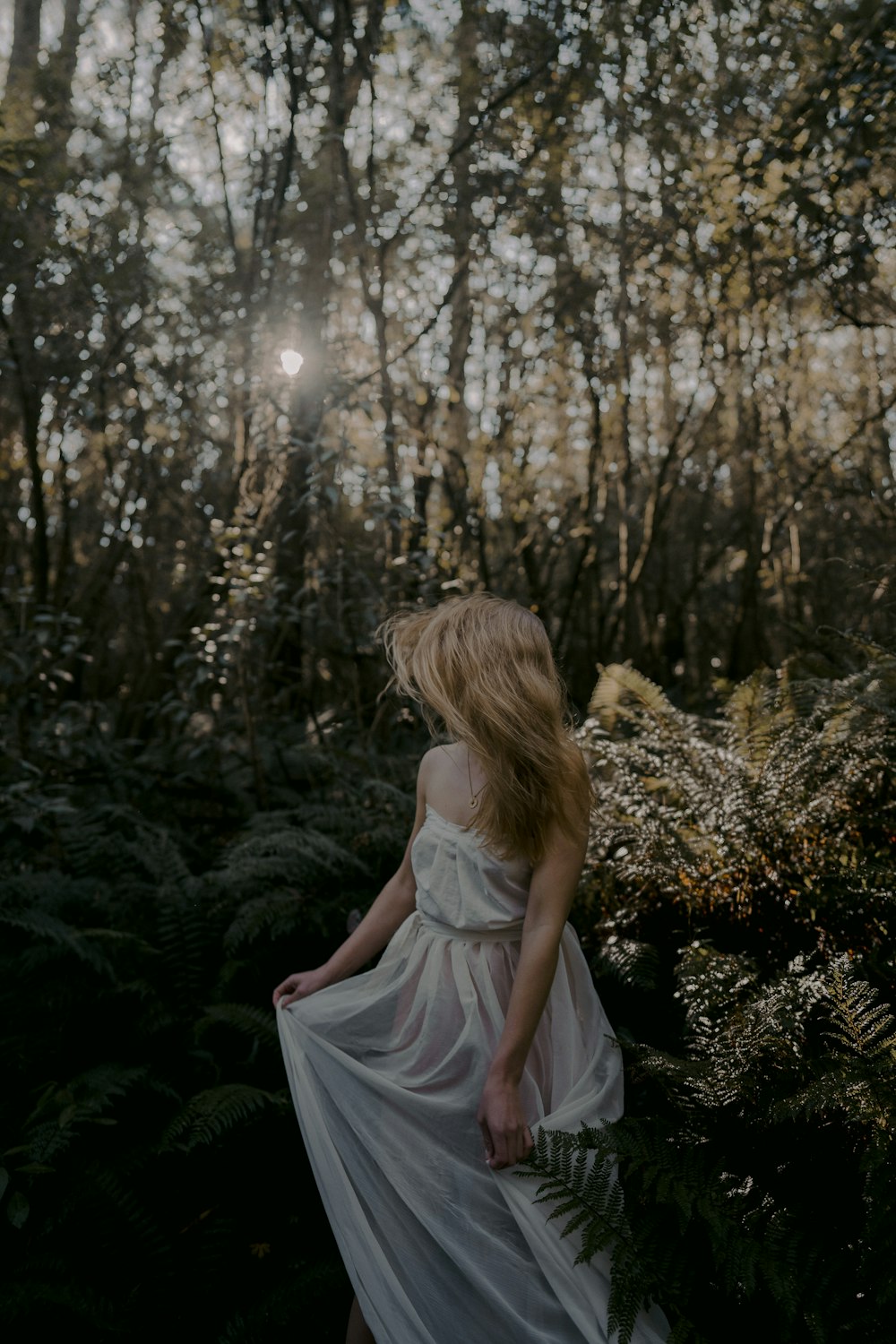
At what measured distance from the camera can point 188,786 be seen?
5602 millimetres

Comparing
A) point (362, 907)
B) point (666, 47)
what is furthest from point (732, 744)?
point (666, 47)

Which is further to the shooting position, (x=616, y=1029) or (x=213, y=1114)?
(x=616, y=1029)

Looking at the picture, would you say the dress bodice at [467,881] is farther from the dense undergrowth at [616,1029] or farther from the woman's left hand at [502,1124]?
the dense undergrowth at [616,1029]

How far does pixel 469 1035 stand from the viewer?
6.88 ft

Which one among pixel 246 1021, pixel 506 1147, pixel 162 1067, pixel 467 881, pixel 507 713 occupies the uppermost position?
pixel 507 713

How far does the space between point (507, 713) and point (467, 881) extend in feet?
1.32

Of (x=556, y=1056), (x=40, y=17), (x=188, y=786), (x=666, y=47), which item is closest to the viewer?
(x=556, y=1056)

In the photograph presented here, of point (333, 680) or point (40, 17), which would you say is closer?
point (333, 680)

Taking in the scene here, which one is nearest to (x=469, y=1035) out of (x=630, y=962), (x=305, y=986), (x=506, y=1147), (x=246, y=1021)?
(x=506, y=1147)

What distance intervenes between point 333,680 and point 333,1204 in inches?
Result: 199

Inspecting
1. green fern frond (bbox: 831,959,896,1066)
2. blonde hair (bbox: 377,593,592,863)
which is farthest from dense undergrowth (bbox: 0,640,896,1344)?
blonde hair (bbox: 377,593,592,863)

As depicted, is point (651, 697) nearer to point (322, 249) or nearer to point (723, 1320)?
point (723, 1320)

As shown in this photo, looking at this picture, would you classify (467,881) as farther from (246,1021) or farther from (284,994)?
(246,1021)

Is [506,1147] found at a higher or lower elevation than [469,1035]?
lower
